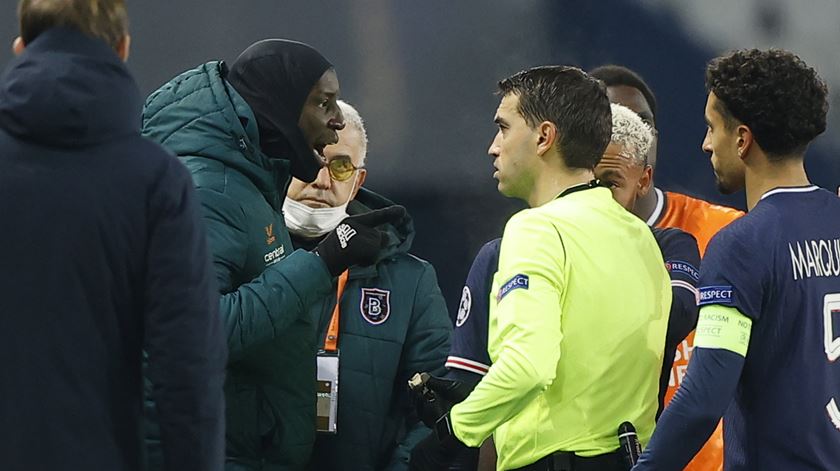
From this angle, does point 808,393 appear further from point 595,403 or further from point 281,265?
point 281,265

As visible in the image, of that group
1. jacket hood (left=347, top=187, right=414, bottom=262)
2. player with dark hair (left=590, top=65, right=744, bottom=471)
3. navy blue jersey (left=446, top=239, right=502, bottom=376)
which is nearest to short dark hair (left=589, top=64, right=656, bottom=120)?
player with dark hair (left=590, top=65, right=744, bottom=471)

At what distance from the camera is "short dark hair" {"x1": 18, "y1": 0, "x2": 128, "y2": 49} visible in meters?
1.65

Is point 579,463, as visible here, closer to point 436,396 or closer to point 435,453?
point 435,453

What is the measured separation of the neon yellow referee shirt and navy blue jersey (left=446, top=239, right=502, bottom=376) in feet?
1.09

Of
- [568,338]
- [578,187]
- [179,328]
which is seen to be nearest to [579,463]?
[568,338]

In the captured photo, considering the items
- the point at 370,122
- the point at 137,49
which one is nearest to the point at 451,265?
the point at 370,122

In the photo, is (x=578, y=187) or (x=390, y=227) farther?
(x=390, y=227)

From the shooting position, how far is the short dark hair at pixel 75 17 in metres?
1.65

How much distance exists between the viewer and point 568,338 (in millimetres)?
2141

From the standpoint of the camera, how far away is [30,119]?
161cm

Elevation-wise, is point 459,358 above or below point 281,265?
below

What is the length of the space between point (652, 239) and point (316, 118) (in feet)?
2.20

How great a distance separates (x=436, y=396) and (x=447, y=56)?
60.7 inches

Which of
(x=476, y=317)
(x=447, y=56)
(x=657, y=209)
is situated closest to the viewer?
(x=476, y=317)
